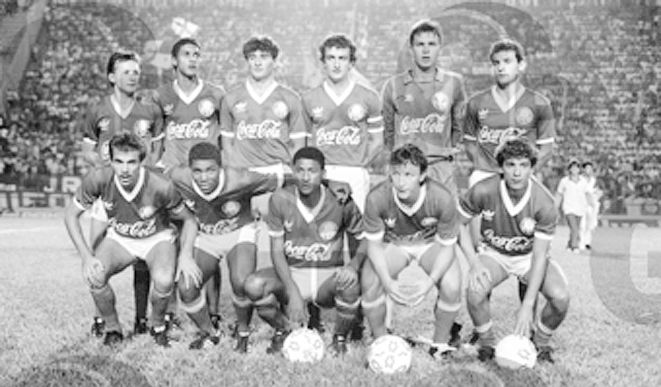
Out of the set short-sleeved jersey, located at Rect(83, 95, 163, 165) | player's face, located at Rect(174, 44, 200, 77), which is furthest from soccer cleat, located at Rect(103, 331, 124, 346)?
player's face, located at Rect(174, 44, 200, 77)

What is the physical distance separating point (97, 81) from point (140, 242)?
2254 centimetres

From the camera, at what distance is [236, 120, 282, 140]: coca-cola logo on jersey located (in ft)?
18.2

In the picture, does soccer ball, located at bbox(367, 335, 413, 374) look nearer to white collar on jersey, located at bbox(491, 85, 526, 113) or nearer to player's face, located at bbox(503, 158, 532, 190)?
player's face, located at bbox(503, 158, 532, 190)

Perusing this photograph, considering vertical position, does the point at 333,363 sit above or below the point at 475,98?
below

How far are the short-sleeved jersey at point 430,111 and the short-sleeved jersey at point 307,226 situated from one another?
0.85 meters

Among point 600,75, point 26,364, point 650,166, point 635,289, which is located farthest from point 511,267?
point 600,75

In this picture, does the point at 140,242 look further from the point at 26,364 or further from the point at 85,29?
the point at 85,29

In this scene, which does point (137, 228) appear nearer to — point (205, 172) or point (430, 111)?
point (205, 172)

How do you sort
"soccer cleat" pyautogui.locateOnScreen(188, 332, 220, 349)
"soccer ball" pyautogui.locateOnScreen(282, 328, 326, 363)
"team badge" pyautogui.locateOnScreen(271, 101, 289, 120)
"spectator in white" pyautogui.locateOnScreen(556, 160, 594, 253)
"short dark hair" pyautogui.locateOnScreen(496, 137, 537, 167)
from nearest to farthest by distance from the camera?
"soccer ball" pyautogui.locateOnScreen(282, 328, 326, 363), "short dark hair" pyautogui.locateOnScreen(496, 137, 537, 167), "soccer cleat" pyautogui.locateOnScreen(188, 332, 220, 349), "team badge" pyautogui.locateOnScreen(271, 101, 289, 120), "spectator in white" pyautogui.locateOnScreen(556, 160, 594, 253)

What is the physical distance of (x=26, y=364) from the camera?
4.32 m

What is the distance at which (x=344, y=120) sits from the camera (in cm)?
542

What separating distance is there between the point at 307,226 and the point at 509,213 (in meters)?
1.35

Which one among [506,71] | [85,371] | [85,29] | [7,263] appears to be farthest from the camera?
[85,29]

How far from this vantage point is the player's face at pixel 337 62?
5258 mm
